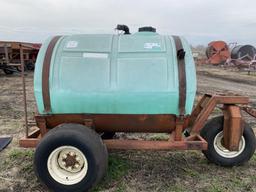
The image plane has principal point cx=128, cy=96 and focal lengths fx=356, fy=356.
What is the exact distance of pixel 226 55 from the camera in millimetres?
26188

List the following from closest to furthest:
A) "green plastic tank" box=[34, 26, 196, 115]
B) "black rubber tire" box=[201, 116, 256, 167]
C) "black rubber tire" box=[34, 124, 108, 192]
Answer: "black rubber tire" box=[34, 124, 108, 192]
"green plastic tank" box=[34, 26, 196, 115]
"black rubber tire" box=[201, 116, 256, 167]

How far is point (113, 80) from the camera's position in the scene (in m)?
3.66

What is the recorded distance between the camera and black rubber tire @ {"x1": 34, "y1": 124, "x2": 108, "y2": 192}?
3428 mm

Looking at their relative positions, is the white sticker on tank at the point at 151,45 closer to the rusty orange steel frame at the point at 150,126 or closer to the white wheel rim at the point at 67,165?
the rusty orange steel frame at the point at 150,126

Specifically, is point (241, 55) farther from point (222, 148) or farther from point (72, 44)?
point (72, 44)

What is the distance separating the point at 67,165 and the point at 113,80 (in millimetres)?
978

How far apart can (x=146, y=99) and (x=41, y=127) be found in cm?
120

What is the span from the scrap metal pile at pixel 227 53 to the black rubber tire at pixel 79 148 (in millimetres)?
21430

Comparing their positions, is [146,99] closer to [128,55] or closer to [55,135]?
[128,55]

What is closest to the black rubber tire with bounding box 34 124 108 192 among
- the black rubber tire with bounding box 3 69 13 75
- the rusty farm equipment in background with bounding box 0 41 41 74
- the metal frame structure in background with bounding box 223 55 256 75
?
the rusty farm equipment in background with bounding box 0 41 41 74

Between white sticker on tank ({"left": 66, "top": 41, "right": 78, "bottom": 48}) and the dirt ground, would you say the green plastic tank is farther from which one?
the dirt ground

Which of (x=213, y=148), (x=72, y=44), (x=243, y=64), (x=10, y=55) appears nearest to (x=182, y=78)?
(x=213, y=148)

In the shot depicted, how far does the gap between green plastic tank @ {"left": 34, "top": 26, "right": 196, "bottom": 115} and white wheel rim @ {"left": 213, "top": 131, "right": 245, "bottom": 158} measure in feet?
2.33

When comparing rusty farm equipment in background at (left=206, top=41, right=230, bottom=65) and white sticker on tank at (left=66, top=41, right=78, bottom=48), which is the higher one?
white sticker on tank at (left=66, top=41, right=78, bottom=48)
